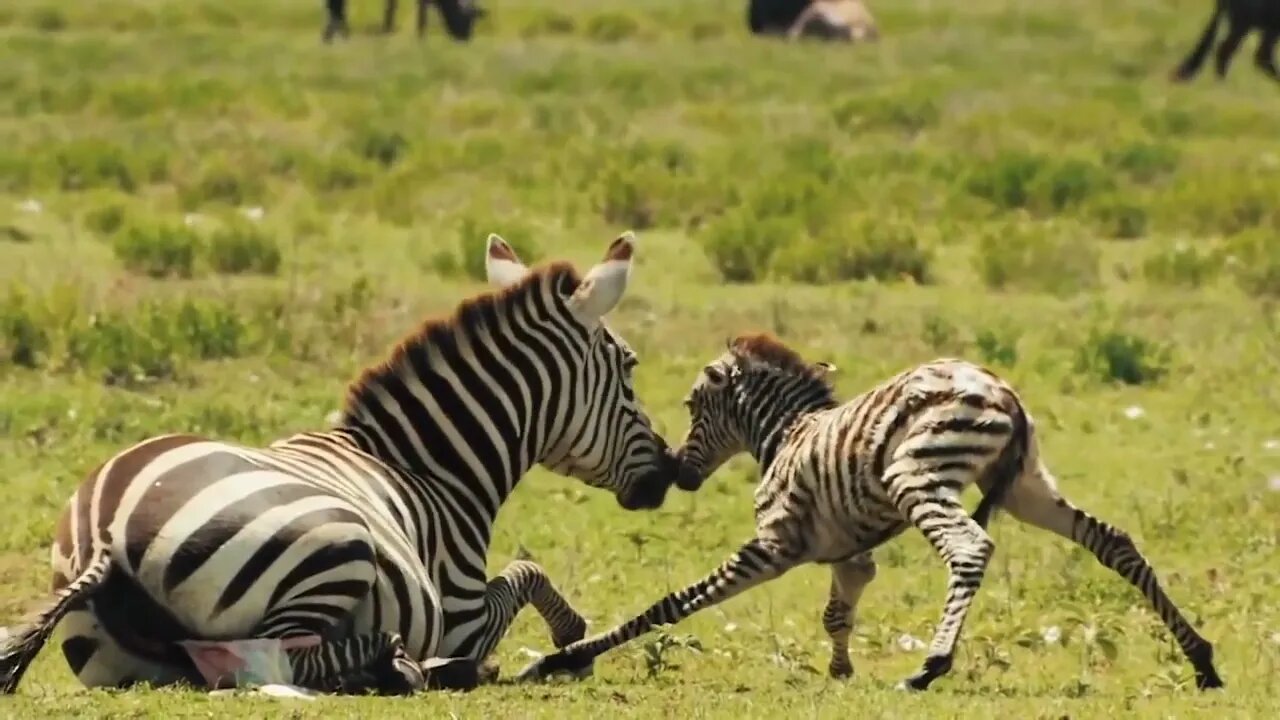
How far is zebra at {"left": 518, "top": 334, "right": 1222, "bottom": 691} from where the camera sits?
6883mm

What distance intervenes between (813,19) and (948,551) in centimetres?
2890

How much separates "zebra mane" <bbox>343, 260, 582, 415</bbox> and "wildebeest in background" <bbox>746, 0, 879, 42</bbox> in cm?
2767

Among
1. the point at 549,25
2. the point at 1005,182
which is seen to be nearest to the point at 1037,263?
the point at 1005,182

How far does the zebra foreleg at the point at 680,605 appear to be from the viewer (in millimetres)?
7039

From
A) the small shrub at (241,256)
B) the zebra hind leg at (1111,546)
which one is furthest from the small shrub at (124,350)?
the zebra hind leg at (1111,546)

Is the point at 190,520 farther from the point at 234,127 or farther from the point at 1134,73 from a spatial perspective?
the point at 1134,73

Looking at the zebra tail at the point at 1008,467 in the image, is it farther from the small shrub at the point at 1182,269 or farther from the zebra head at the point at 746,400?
the small shrub at the point at 1182,269

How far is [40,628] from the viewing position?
5.89 meters

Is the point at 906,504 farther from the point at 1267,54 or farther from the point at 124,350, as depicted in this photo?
the point at 1267,54

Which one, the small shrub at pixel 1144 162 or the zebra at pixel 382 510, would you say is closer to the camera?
the zebra at pixel 382 510

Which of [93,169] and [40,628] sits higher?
[40,628]

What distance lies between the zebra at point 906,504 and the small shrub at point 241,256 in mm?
7657

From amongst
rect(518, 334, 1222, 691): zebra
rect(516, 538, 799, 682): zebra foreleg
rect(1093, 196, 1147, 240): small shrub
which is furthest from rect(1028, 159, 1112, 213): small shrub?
rect(516, 538, 799, 682): zebra foreleg

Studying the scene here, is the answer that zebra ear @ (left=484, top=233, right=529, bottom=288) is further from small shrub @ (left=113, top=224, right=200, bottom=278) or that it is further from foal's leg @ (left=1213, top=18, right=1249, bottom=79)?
foal's leg @ (left=1213, top=18, right=1249, bottom=79)
